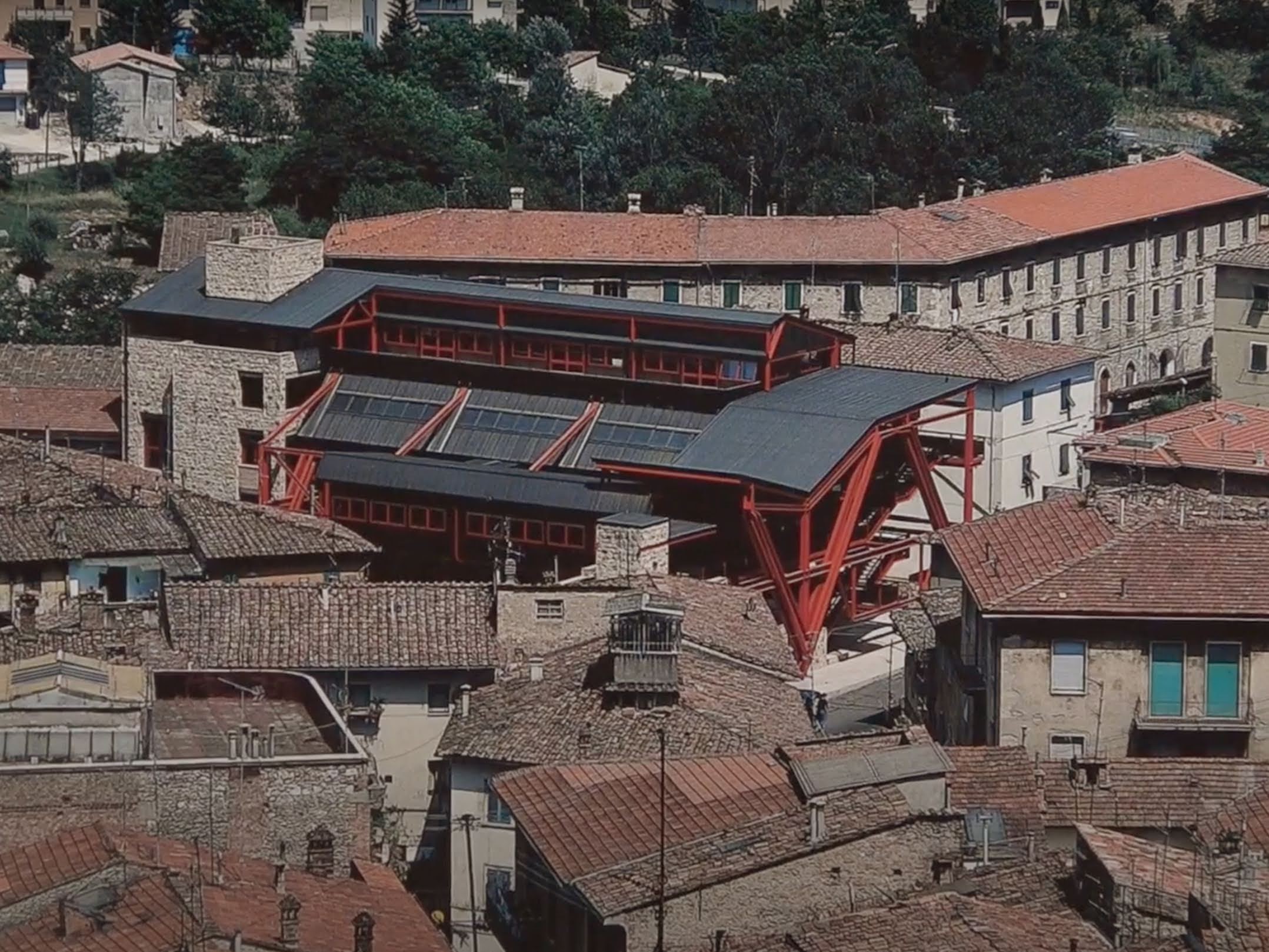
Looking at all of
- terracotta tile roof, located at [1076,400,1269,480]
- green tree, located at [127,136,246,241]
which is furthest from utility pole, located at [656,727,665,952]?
green tree, located at [127,136,246,241]

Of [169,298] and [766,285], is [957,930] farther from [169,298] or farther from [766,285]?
[766,285]

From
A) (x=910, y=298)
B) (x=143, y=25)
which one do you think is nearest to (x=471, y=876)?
(x=910, y=298)

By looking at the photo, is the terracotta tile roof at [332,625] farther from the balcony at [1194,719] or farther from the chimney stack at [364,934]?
the chimney stack at [364,934]

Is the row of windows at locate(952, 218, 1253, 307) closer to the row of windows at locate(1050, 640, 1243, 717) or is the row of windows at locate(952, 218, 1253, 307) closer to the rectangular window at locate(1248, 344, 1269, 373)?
the rectangular window at locate(1248, 344, 1269, 373)

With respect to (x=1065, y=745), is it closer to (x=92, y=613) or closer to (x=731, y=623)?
(x=731, y=623)

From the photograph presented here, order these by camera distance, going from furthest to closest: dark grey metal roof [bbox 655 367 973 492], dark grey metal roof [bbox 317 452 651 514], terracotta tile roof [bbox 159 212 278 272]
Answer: terracotta tile roof [bbox 159 212 278 272] < dark grey metal roof [bbox 317 452 651 514] < dark grey metal roof [bbox 655 367 973 492]

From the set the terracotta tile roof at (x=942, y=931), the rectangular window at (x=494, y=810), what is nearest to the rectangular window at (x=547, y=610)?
the rectangular window at (x=494, y=810)

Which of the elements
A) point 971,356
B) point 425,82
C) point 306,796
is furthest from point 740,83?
point 306,796
